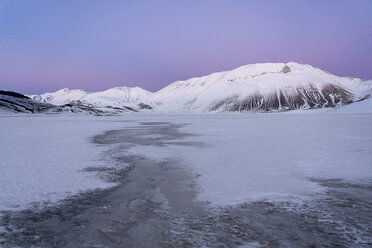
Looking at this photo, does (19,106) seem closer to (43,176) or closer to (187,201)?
(43,176)

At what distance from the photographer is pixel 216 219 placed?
694cm

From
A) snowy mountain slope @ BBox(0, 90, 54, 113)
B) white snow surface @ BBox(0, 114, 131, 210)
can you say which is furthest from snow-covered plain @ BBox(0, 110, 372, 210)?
snowy mountain slope @ BBox(0, 90, 54, 113)

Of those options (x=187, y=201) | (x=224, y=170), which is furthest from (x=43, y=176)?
(x=224, y=170)

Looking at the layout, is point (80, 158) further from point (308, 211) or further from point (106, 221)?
point (308, 211)

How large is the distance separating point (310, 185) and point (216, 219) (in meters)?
4.73

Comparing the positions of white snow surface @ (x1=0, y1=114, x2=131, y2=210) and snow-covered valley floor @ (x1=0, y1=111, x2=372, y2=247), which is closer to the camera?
snow-covered valley floor @ (x1=0, y1=111, x2=372, y2=247)

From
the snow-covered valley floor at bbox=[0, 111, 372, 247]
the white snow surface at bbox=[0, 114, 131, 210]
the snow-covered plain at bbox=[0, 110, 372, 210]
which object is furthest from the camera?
the snow-covered plain at bbox=[0, 110, 372, 210]

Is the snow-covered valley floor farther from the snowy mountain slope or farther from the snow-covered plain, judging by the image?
the snowy mountain slope

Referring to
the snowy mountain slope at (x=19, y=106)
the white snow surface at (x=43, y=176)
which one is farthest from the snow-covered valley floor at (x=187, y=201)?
the snowy mountain slope at (x=19, y=106)

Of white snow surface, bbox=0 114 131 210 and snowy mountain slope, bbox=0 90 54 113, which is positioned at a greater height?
snowy mountain slope, bbox=0 90 54 113

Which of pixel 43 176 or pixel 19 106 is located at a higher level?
pixel 19 106

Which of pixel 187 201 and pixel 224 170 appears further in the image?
pixel 224 170

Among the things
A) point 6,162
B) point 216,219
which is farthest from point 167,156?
point 216,219

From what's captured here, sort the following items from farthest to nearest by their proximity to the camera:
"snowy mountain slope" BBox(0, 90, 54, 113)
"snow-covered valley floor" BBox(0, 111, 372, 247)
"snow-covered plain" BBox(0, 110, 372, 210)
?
"snowy mountain slope" BBox(0, 90, 54, 113), "snow-covered plain" BBox(0, 110, 372, 210), "snow-covered valley floor" BBox(0, 111, 372, 247)
